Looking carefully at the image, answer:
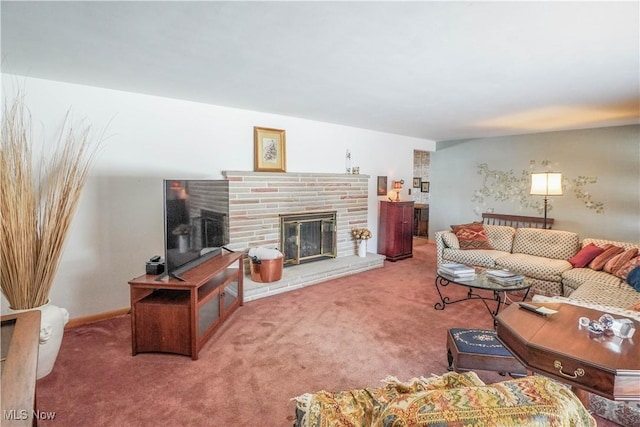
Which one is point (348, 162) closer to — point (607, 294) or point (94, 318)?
point (607, 294)

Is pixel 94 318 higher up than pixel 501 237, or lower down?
lower down

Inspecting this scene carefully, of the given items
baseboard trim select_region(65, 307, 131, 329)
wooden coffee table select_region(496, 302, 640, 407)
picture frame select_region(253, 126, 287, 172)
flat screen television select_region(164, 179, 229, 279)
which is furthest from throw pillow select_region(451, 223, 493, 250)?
baseboard trim select_region(65, 307, 131, 329)

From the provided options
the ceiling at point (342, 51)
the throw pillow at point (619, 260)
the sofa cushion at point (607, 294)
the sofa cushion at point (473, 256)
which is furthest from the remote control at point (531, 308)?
the sofa cushion at point (473, 256)

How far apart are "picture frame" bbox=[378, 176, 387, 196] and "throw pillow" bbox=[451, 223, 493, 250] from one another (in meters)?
1.42

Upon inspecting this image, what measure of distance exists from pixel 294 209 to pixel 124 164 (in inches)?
80.7

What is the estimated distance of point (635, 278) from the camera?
2.93 meters

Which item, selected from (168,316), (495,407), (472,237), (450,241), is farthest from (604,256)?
(168,316)

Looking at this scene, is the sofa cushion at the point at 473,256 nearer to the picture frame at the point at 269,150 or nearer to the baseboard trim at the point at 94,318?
the picture frame at the point at 269,150

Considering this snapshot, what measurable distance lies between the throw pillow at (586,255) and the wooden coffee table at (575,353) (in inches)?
89.0

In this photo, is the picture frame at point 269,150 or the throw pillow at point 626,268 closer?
the throw pillow at point 626,268

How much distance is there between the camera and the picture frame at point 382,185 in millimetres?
5705

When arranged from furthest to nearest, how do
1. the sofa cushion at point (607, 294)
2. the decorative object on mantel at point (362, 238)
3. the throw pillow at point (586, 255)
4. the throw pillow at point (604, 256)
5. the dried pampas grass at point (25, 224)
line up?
the decorative object on mantel at point (362, 238) → the throw pillow at point (586, 255) → the throw pillow at point (604, 256) → the sofa cushion at point (607, 294) → the dried pampas grass at point (25, 224)

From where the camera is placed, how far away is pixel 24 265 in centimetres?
212

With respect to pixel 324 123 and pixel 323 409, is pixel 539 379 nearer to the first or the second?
pixel 323 409
